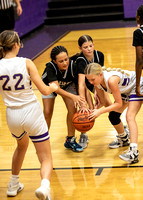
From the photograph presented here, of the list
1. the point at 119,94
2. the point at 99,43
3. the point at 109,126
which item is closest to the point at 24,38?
the point at 99,43

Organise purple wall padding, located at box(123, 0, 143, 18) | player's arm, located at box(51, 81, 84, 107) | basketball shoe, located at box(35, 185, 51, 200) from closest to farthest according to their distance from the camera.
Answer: basketball shoe, located at box(35, 185, 51, 200)
player's arm, located at box(51, 81, 84, 107)
purple wall padding, located at box(123, 0, 143, 18)

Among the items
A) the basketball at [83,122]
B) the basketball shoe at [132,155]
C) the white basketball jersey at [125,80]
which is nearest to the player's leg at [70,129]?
the basketball at [83,122]

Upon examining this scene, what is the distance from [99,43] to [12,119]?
7.42m

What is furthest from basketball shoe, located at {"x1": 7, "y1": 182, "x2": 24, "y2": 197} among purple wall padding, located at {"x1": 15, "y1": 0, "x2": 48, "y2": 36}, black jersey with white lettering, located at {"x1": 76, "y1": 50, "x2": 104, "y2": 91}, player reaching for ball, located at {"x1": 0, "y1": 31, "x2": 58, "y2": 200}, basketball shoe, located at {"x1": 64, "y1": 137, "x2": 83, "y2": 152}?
purple wall padding, located at {"x1": 15, "y1": 0, "x2": 48, "y2": 36}

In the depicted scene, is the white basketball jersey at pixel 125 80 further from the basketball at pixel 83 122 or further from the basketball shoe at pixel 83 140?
the basketball shoe at pixel 83 140

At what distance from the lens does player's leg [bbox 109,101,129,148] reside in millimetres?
4578

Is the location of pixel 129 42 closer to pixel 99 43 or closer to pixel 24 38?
pixel 99 43

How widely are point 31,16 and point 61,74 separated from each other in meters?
9.51

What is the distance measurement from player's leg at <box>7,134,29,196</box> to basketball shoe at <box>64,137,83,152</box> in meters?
0.99

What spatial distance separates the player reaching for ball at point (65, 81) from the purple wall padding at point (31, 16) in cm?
800

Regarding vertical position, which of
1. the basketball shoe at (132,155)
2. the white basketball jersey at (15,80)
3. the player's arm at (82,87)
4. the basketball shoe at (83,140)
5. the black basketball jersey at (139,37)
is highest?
the black basketball jersey at (139,37)

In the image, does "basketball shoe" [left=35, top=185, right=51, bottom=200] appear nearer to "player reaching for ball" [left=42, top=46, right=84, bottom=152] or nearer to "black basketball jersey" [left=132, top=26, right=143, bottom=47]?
"player reaching for ball" [left=42, top=46, right=84, bottom=152]

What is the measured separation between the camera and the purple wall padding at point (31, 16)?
12.7 metres

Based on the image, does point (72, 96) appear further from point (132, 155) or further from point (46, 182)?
point (46, 182)
